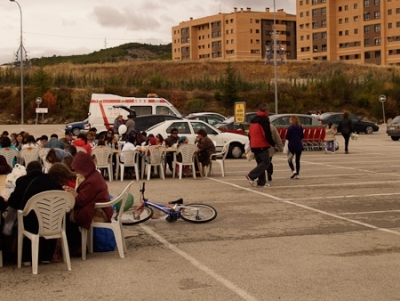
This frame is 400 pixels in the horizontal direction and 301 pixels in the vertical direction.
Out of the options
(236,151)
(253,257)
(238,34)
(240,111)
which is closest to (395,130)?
(240,111)

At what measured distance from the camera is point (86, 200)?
8.79m

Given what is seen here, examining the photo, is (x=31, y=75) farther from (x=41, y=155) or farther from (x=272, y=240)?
(x=272, y=240)

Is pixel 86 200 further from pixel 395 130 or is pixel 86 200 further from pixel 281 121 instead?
pixel 395 130

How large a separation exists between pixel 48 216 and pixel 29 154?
10108 millimetres

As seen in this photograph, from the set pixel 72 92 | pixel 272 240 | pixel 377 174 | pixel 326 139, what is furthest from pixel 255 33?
pixel 272 240

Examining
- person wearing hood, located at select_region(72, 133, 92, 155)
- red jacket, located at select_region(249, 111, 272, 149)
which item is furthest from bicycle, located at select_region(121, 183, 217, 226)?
person wearing hood, located at select_region(72, 133, 92, 155)

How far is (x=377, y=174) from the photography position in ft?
64.3

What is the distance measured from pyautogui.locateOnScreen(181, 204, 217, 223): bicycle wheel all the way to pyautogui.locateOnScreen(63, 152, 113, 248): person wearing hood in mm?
2656

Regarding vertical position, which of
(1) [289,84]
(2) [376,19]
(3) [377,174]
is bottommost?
(3) [377,174]

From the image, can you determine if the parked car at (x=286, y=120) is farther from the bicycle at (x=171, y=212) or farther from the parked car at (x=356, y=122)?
the bicycle at (x=171, y=212)

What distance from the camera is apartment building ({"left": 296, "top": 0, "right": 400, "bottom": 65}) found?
105 m

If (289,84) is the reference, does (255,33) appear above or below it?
above

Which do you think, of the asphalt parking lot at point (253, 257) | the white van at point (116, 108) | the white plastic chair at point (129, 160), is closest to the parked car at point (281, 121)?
the white van at point (116, 108)

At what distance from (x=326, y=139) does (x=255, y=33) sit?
327 feet
